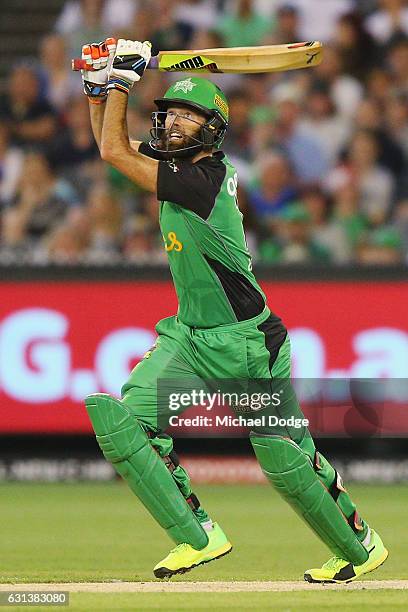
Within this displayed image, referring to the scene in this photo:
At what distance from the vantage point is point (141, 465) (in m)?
5.85

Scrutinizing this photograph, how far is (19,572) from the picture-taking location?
254 inches

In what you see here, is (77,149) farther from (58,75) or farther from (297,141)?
(297,141)

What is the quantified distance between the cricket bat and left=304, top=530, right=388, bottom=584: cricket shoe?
2.30 meters

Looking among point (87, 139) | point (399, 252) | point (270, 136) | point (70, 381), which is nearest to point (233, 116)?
point (270, 136)

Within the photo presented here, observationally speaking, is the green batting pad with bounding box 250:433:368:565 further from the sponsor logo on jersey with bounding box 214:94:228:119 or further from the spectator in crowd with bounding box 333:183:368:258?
the spectator in crowd with bounding box 333:183:368:258

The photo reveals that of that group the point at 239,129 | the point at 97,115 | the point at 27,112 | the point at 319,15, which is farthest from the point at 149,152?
the point at 319,15

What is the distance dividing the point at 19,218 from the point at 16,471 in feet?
7.50

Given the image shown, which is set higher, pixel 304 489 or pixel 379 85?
pixel 379 85

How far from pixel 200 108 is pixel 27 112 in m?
6.47

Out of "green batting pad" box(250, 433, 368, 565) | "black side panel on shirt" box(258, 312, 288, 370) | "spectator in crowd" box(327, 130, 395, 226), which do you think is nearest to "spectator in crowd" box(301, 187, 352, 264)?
"spectator in crowd" box(327, 130, 395, 226)

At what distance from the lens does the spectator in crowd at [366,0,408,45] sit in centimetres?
1212

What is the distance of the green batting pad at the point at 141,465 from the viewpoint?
5797 millimetres

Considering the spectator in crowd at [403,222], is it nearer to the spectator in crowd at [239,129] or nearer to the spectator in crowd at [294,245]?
the spectator in crowd at [294,245]

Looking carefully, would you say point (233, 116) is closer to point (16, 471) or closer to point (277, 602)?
point (16, 471)
